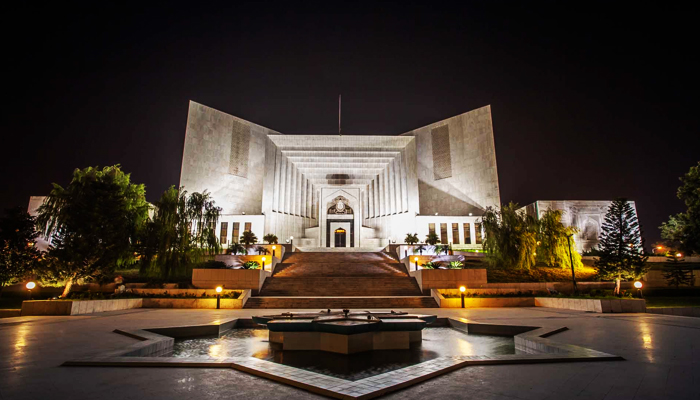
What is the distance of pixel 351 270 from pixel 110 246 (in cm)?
1041

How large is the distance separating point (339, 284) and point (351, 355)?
10682 mm

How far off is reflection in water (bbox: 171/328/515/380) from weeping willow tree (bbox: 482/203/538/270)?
39.4 feet

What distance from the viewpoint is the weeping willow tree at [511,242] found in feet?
59.0

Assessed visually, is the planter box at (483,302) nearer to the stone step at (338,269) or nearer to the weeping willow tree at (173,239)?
the stone step at (338,269)

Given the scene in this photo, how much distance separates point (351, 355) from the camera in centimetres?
516

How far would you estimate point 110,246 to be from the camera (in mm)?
12461

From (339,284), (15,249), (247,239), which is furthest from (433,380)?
(247,239)

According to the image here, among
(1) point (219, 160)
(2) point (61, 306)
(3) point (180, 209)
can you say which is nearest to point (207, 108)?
(1) point (219, 160)

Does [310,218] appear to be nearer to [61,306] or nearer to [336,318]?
[61,306]

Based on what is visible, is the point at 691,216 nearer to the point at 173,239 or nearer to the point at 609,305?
the point at 609,305

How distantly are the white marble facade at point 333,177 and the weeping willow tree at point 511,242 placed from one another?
12.0 metres

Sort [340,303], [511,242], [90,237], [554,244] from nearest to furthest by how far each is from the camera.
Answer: [90,237] < [340,303] < [511,242] < [554,244]

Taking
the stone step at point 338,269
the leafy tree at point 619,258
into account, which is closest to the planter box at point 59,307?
the stone step at point 338,269

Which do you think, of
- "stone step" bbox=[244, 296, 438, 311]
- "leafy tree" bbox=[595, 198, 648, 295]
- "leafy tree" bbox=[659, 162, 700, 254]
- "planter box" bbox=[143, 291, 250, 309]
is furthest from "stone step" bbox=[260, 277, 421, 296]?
"leafy tree" bbox=[659, 162, 700, 254]
